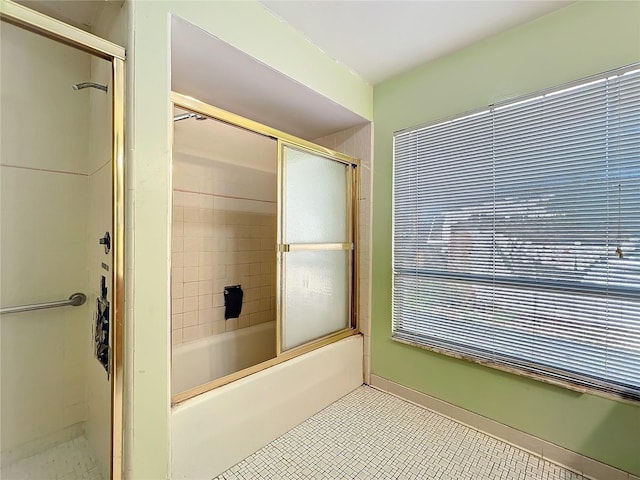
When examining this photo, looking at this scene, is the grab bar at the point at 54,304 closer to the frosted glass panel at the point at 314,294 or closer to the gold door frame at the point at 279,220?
the gold door frame at the point at 279,220

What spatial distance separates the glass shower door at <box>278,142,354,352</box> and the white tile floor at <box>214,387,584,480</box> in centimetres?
51

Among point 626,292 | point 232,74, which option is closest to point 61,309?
point 232,74

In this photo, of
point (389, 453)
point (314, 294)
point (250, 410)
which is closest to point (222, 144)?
point (314, 294)

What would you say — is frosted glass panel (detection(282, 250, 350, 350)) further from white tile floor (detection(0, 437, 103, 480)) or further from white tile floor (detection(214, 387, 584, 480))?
white tile floor (detection(0, 437, 103, 480))

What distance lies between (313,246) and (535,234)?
48.0 inches

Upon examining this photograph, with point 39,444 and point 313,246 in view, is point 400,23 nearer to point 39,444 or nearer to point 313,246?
point 313,246

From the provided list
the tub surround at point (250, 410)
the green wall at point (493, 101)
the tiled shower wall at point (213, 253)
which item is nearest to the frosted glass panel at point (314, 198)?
the green wall at point (493, 101)

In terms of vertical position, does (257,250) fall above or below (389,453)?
above

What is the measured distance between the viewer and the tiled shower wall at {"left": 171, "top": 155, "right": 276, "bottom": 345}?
1982 mm

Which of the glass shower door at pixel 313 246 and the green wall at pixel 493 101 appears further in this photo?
the glass shower door at pixel 313 246

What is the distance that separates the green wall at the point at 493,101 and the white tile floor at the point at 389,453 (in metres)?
0.16

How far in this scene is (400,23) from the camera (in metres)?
1.50

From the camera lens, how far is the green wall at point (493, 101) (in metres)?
1.27

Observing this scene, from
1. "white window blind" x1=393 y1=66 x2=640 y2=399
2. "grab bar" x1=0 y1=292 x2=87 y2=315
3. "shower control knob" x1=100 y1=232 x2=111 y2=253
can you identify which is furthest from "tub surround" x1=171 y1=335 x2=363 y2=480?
"grab bar" x1=0 y1=292 x2=87 y2=315
